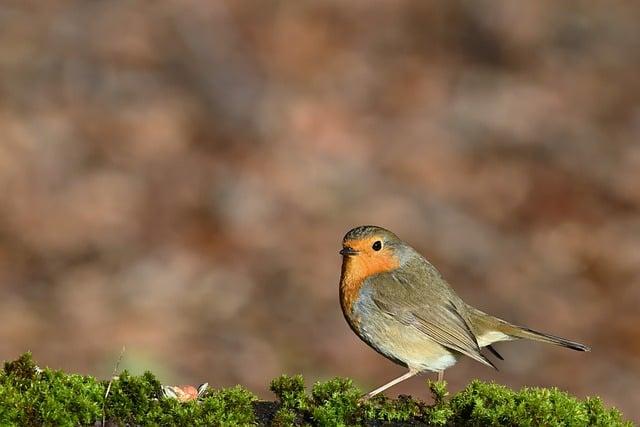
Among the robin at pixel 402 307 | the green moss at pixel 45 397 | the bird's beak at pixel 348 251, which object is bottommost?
the green moss at pixel 45 397

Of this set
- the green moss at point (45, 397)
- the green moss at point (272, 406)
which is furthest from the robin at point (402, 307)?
the green moss at point (45, 397)

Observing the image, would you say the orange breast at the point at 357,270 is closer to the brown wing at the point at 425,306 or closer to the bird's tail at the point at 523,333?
the brown wing at the point at 425,306

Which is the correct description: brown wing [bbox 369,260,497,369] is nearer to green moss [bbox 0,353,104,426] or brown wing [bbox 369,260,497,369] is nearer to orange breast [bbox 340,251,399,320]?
orange breast [bbox 340,251,399,320]

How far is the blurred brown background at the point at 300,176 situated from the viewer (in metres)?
7.80

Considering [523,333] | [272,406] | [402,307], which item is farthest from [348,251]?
[272,406]

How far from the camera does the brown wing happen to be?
16.6 feet

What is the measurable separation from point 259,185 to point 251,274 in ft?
4.03

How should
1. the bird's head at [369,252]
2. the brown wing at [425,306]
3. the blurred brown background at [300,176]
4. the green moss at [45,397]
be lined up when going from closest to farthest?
the green moss at [45,397] < the brown wing at [425,306] < the bird's head at [369,252] < the blurred brown background at [300,176]

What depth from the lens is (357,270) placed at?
5.20 meters

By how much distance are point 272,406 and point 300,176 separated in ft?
18.8

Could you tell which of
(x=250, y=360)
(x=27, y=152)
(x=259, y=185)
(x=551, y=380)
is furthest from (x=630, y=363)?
(x=27, y=152)

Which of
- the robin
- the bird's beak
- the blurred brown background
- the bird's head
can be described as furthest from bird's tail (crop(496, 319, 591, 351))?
the blurred brown background

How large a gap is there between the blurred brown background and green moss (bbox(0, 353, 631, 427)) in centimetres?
327

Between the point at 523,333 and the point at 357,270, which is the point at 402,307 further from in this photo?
the point at 523,333
